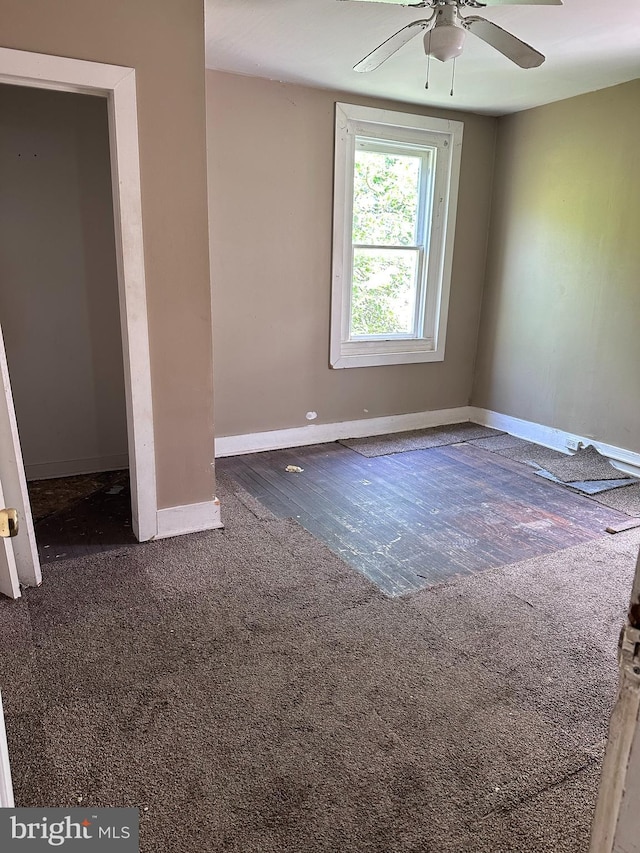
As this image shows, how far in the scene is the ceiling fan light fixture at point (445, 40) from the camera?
2.34 m

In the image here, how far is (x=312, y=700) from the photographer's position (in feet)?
6.04

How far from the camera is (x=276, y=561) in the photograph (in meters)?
2.71

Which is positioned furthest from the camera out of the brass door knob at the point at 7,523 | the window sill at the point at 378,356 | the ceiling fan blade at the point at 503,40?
the window sill at the point at 378,356

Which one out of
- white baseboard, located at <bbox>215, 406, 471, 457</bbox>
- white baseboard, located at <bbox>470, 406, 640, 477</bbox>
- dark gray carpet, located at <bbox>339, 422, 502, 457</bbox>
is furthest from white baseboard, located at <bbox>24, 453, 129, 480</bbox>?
white baseboard, located at <bbox>470, 406, 640, 477</bbox>

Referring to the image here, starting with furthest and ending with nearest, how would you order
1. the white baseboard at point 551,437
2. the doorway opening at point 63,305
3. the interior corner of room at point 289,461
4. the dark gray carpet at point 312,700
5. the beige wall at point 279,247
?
the white baseboard at point 551,437 < the beige wall at point 279,247 < the doorway opening at point 63,305 < the interior corner of room at point 289,461 < the dark gray carpet at point 312,700

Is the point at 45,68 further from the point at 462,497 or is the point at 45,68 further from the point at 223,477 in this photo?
the point at 462,497

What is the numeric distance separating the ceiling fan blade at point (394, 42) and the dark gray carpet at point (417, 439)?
2481 mm

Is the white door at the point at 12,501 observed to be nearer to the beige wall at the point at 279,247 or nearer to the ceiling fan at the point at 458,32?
the beige wall at the point at 279,247

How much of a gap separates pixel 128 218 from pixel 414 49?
6.20ft

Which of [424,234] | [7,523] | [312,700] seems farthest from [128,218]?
[424,234]

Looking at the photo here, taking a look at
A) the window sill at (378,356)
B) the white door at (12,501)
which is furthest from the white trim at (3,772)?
the window sill at (378,356)

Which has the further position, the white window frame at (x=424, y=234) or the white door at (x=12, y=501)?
the white window frame at (x=424, y=234)

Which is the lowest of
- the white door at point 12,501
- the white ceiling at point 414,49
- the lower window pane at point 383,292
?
the white door at point 12,501

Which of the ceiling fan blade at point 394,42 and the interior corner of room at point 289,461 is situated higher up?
the ceiling fan blade at point 394,42
